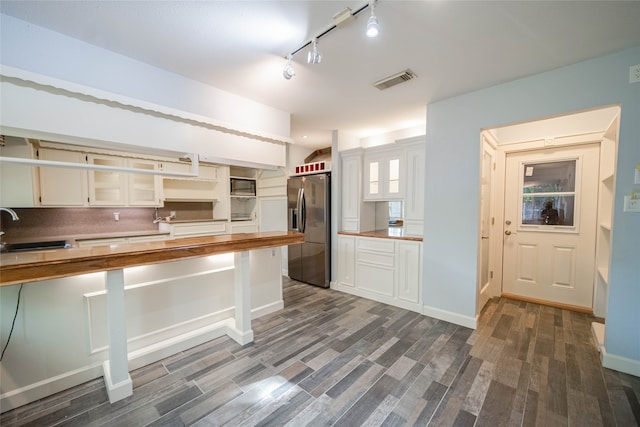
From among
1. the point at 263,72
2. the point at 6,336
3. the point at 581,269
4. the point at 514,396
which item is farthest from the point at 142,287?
the point at 581,269

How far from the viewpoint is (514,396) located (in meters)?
1.71

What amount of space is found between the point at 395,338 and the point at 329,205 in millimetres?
2148

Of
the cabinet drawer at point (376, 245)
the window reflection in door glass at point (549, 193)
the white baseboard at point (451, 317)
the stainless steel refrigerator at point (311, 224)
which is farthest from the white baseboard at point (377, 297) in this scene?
the window reflection in door glass at point (549, 193)

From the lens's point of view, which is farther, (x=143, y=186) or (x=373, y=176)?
(x=373, y=176)

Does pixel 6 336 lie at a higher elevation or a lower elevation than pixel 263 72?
lower

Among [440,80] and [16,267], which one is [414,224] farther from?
[16,267]

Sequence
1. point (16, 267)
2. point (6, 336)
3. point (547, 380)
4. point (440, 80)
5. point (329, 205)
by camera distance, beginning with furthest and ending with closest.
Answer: point (329, 205) → point (440, 80) → point (547, 380) → point (6, 336) → point (16, 267)

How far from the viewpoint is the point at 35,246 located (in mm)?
2670

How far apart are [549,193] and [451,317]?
7.14ft

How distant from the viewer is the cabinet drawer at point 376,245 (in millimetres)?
3334

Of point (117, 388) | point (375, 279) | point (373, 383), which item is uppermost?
point (375, 279)

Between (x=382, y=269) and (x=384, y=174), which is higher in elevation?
(x=384, y=174)

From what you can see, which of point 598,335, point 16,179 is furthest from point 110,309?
point 598,335

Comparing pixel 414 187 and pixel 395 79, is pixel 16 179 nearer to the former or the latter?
pixel 395 79
